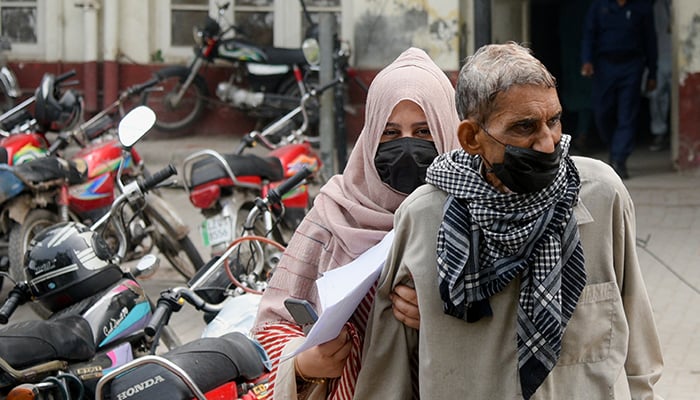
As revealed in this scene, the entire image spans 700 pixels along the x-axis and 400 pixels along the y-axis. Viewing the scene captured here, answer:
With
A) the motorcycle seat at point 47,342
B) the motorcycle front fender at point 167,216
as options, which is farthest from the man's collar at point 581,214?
the motorcycle front fender at point 167,216

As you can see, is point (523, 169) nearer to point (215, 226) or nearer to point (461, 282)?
point (461, 282)

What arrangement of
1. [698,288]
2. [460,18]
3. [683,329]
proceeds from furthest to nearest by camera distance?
1. [460,18]
2. [698,288]
3. [683,329]

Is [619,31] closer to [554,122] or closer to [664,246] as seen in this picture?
[664,246]

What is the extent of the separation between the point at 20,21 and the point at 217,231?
6071mm

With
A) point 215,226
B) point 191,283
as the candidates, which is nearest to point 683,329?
point 215,226

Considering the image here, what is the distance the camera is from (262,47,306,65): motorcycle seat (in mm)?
11023

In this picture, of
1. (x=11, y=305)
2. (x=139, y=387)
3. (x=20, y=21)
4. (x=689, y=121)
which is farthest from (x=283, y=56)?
(x=139, y=387)

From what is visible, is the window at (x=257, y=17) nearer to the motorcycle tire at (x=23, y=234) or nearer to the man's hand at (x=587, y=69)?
the man's hand at (x=587, y=69)

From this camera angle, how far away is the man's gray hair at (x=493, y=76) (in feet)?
7.15

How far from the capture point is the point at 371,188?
9.25 ft

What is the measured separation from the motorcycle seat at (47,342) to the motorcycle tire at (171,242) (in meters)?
2.87

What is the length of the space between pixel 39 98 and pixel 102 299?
3423 millimetres

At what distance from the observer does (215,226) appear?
6.82 m

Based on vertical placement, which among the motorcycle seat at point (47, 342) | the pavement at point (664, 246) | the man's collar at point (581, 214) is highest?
the man's collar at point (581, 214)
